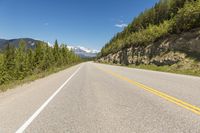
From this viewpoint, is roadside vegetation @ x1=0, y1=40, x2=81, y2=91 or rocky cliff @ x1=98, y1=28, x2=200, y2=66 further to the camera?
roadside vegetation @ x1=0, y1=40, x2=81, y2=91

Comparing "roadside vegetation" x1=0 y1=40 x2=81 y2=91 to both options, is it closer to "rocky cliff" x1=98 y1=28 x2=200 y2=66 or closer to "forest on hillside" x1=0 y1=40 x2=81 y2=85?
"forest on hillside" x1=0 y1=40 x2=81 y2=85

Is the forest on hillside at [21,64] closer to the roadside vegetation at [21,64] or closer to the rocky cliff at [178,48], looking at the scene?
the roadside vegetation at [21,64]

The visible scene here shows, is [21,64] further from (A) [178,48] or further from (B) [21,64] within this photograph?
(A) [178,48]

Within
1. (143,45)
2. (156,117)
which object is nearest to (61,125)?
(156,117)

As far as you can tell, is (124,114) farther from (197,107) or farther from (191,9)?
(191,9)

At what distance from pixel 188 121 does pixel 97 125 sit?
83.7 inches

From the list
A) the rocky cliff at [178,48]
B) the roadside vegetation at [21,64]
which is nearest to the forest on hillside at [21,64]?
the roadside vegetation at [21,64]

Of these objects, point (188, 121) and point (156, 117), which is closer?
point (188, 121)

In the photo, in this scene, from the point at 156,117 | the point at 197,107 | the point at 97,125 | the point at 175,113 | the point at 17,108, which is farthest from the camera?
the point at 17,108

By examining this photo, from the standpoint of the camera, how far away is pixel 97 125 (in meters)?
5.12

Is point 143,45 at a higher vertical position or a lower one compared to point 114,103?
higher

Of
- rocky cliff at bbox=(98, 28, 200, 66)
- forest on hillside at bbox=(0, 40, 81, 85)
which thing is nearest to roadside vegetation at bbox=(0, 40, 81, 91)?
forest on hillside at bbox=(0, 40, 81, 85)

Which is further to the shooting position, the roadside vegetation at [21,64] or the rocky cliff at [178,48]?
the roadside vegetation at [21,64]

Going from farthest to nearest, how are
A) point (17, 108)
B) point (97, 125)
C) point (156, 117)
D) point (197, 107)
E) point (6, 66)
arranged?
point (6, 66)
point (17, 108)
point (197, 107)
point (156, 117)
point (97, 125)
